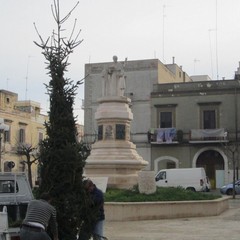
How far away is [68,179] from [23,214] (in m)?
1.09

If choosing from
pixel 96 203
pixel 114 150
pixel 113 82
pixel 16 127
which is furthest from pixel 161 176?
pixel 96 203

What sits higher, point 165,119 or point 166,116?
point 166,116

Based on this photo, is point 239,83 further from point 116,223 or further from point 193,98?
point 116,223

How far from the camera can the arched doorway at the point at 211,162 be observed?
4697 centimetres

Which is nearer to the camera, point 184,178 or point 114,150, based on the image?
point 114,150

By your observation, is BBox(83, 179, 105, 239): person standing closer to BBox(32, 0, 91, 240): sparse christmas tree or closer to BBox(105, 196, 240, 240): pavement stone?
BBox(32, 0, 91, 240): sparse christmas tree

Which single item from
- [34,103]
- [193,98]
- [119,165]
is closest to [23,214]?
[119,165]

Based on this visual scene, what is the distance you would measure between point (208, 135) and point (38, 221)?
39.9 metres

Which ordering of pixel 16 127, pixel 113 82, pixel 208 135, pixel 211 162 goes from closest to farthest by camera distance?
pixel 113 82
pixel 208 135
pixel 211 162
pixel 16 127

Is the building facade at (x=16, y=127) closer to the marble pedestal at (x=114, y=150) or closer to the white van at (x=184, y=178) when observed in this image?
the white van at (x=184, y=178)

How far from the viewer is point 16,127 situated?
5462 centimetres

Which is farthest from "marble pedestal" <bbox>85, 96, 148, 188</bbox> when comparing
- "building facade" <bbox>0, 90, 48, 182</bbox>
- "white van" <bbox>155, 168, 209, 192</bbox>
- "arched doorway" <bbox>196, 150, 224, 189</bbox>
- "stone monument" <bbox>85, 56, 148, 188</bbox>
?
"building facade" <bbox>0, 90, 48, 182</bbox>

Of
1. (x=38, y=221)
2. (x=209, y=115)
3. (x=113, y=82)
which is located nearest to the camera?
(x=38, y=221)

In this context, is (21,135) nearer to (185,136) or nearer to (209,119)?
(185,136)
